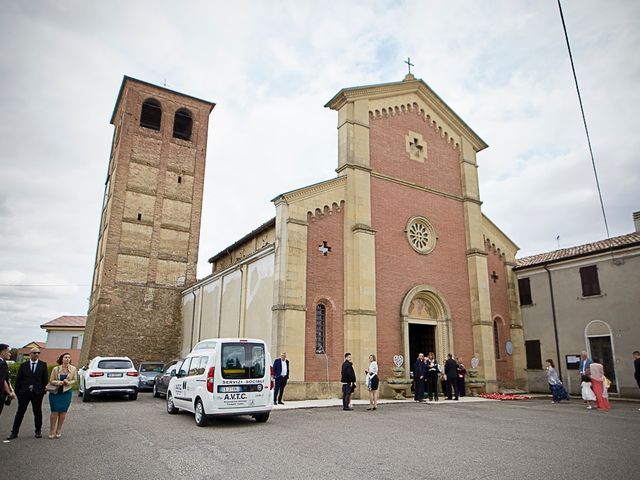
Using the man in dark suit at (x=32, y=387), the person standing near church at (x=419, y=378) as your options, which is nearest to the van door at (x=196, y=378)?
the man in dark suit at (x=32, y=387)

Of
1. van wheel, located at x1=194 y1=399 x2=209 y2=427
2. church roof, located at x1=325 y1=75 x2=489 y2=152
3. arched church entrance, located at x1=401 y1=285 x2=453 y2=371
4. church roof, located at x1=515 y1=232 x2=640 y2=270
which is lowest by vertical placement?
van wheel, located at x1=194 y1=399 x2=209 y2=427

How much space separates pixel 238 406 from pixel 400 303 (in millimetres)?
10123

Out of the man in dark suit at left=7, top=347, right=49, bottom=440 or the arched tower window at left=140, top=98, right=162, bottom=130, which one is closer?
the man in dark suit at left=7, top=347, right=49, bottom=440

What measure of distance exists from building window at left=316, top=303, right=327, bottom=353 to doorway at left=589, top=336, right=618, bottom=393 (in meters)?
11.8

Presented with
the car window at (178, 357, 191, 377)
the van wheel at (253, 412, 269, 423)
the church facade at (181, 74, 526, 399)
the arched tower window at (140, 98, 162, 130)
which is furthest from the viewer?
the arched tower window at (140, 98, 162, 130)

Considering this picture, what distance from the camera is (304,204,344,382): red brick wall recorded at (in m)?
16.1

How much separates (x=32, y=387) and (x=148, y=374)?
1396 centimetres

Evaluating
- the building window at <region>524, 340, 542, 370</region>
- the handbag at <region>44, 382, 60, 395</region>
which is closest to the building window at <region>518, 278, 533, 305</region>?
the building window at <region>524, 340, 542, 370</region>

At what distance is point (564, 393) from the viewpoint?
1692 cm

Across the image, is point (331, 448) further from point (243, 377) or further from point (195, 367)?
point (195, 367)

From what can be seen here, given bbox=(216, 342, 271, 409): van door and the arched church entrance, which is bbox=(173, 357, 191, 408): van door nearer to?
bbox=(216, 342, 271, 409): van door

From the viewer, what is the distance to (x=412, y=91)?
22172mm

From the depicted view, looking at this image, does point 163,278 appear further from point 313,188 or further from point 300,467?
point 300,467

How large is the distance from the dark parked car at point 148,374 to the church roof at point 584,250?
1860cm
